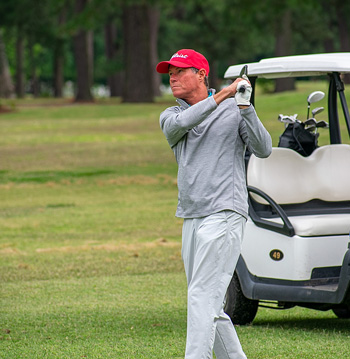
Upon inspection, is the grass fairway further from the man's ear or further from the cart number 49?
the man's ear

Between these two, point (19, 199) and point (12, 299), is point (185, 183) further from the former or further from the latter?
point (19, 199)

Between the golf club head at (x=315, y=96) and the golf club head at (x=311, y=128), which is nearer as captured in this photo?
the golf club head at (x=315, y=96)

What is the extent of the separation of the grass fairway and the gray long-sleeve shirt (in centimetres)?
129

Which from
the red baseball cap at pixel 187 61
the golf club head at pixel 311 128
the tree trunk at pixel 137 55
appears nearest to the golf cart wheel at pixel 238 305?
the golf club head at pixel 311 128

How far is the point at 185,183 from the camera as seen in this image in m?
4.41

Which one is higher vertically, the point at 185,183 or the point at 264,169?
the point at 185,183

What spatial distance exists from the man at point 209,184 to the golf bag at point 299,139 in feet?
7.63

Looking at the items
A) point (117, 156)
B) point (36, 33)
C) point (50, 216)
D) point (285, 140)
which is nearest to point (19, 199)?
point (50, 216)

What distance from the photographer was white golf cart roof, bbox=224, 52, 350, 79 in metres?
5.74

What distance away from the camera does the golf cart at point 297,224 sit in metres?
5.88

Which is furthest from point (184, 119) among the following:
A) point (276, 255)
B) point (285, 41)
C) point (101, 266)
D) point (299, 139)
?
point (285, 41)

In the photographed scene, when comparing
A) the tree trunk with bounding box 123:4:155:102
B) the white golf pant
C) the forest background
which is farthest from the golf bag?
the tree trunk with bounding box 123:4:155:102

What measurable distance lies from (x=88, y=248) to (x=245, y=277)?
4.25 metres

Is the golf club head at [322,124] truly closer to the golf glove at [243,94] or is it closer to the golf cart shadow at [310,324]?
the golf cart shadow at [310,324]
